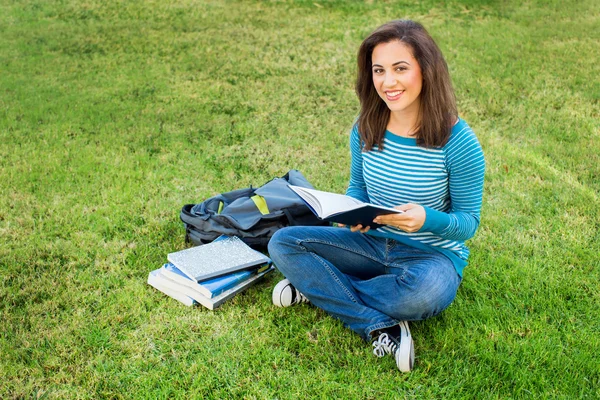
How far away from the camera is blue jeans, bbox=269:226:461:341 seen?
9.22ft

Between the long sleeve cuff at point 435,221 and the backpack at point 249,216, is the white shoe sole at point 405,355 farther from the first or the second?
the backpack at point 249,216

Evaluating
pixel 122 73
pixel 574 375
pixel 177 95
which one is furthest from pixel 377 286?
pixel 122 73

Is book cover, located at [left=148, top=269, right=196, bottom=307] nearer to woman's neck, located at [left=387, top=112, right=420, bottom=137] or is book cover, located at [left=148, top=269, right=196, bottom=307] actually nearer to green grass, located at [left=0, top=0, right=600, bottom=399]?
green grass, located at [left=0, top=0, right=600, bottom=399]

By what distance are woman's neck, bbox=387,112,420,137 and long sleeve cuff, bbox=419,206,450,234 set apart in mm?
435

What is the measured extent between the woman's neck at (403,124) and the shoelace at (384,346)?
3.31 ft

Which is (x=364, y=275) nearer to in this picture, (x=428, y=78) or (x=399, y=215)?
(x=399, y=215)

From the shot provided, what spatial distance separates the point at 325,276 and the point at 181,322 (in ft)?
2.67

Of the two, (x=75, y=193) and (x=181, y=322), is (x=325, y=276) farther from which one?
(x=75, y=193)

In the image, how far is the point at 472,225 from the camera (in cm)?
283

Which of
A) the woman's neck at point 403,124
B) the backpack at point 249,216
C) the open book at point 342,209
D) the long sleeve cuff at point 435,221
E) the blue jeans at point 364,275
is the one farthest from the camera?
the backpack at point 249,216

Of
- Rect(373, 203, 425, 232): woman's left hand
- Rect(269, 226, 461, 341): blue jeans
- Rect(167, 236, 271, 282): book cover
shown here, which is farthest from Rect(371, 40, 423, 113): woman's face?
Rect(167, 236, 271, 282): book cover

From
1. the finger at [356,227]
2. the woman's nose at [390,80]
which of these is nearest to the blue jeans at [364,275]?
the finger at [356,227]

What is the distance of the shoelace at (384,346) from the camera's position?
2848mm

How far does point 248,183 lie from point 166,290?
163 cm
